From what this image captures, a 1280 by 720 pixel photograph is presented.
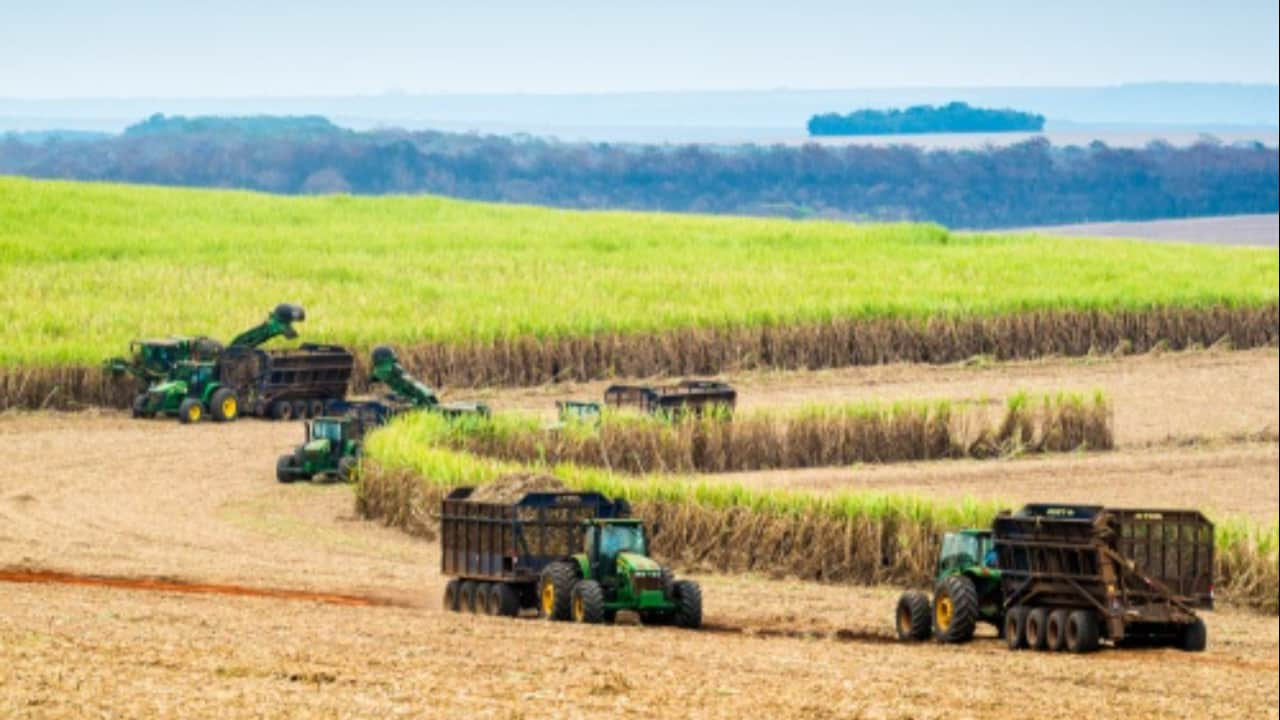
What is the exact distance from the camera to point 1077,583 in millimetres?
25547

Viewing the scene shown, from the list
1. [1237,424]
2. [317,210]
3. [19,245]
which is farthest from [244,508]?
[317,210]

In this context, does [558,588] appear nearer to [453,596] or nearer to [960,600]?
[453,596]

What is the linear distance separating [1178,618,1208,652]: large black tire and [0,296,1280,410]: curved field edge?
28723mm

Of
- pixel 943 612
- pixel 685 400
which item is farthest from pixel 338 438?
pixel 943 612

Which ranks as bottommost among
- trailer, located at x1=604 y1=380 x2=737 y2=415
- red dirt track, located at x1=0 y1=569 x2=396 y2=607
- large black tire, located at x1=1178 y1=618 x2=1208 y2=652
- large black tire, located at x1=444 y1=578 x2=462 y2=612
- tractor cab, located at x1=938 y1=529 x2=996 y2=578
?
red dirt track, located at x1=0 y1=569 x2=396 y2=607

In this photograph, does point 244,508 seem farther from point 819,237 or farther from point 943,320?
point 819,237

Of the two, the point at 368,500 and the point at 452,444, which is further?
the point at 452,444

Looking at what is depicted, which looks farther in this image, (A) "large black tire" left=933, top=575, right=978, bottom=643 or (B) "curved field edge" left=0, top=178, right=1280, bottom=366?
(B) "curved field edge" left=0, top=178, right=1280, bottom=366

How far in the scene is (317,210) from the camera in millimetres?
92438

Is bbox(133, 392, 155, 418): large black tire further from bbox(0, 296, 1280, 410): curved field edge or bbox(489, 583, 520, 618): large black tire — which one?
bbox(489, 583, 520, 618): large black tire

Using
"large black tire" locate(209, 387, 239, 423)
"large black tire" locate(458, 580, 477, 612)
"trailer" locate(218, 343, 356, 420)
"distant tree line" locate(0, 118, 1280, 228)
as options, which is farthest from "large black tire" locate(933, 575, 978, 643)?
"distant tree line" locate(0, 118, 1280, 228)

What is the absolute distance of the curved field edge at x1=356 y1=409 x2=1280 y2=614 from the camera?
99.1 feet

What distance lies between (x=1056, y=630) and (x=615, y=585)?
175 inches

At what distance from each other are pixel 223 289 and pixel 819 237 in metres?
24.1
